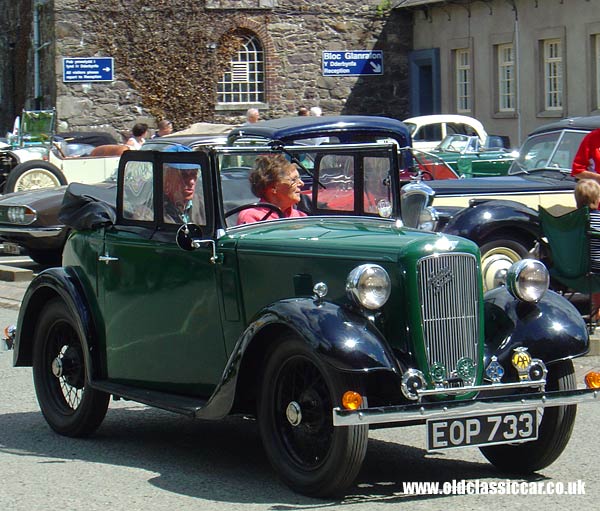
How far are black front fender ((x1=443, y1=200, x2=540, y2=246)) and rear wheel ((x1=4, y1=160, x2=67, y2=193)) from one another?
7.86 metres

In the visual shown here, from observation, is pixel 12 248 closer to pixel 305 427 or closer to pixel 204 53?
pixel 305 427

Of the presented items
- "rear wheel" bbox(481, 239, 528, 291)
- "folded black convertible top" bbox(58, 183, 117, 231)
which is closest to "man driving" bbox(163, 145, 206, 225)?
"folded black convertible top" bbox(58, 183, 117, 231)

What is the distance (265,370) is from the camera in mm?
5613

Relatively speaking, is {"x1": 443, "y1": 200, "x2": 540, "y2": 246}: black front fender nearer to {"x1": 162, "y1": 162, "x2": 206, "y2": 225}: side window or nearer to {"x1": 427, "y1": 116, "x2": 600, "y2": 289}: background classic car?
{"x1": 427, "y1": 116, "x2": 600, "y2": 289}: background classic car

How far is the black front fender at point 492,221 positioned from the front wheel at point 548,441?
5.08m

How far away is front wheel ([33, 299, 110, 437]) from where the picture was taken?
6.92 metres

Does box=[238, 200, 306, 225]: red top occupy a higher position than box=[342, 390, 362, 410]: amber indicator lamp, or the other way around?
box=[238, 200, 306, 225]: red top

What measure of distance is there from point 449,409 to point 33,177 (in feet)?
43.5

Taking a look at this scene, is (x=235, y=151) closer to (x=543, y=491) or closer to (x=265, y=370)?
(x=265, y=370)

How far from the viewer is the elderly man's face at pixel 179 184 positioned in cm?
634

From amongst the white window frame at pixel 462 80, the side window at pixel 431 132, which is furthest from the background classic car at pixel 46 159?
the white window frame at pixel 462 80

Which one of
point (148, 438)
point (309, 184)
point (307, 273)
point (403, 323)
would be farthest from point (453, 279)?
point (148, 438)

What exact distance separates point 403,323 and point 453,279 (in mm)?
318

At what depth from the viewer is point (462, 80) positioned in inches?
1243
